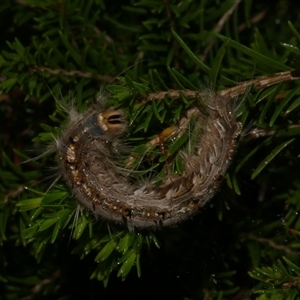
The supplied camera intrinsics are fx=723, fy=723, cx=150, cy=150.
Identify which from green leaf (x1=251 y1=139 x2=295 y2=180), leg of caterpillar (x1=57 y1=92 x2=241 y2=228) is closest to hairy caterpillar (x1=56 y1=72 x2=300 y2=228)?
leg of caterpillar (x1=57 y1=92 x2=241 y2=228)

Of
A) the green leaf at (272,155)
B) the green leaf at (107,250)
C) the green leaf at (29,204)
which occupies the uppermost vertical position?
the green leaf at (29,204)

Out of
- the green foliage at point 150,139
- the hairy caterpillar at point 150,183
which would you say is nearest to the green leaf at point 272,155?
the green foliage at point 150,139

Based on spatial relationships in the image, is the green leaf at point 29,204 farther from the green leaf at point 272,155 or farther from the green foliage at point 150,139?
the green leaf at point 272,155

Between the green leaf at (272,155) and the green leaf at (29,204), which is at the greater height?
the green leaf at (29,204)

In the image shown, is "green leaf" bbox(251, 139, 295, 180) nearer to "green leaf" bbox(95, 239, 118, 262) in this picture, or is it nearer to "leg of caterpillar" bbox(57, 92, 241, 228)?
"leg of caterpillar" bbox(57, 92, 241, 228)

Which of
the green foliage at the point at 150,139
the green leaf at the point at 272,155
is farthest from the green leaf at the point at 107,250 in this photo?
the green leaf at the point at 272,155

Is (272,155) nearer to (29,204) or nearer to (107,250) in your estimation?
(107,250)

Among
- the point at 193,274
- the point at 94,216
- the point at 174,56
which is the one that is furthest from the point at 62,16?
the point at 193,274
